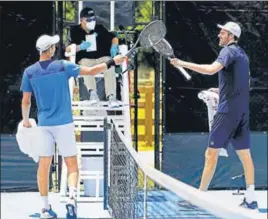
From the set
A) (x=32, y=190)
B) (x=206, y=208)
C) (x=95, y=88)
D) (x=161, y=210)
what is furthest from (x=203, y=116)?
(x=206, y=208)

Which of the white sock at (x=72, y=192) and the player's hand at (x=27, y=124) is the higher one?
the player's hand at (x=27, y=124)

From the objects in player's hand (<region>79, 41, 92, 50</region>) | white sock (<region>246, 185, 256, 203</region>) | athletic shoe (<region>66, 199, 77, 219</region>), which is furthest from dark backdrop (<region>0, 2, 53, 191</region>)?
white sock (<region>246, 185, 256, 203</region>)

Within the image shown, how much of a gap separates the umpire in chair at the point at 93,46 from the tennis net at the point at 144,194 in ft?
3.08

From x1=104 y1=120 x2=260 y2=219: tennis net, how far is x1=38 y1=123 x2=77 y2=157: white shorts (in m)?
0.40

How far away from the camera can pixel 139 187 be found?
5.19 metres

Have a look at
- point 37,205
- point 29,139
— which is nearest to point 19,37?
point 29,139

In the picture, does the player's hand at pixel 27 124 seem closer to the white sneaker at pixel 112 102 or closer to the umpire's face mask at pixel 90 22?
the white sneaker at pixel 112 102

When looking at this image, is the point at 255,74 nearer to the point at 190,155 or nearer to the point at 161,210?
the point at 190,155

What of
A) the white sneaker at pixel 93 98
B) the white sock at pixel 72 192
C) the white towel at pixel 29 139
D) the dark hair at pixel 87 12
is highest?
the dark hair at pixel 87 12

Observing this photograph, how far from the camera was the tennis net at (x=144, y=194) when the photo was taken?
3045mm

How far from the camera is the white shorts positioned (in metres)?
7.09

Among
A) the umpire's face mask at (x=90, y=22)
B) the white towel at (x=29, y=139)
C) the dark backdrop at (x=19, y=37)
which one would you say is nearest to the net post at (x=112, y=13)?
the umpire's face mask at (x=90, y=22)

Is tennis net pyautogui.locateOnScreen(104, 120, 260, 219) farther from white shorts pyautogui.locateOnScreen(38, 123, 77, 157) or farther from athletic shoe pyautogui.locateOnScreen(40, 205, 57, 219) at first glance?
athletic shoe pyautogui.locateOnScreen(40, 205, 57, 219)

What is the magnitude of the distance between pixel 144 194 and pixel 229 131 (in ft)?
11.0
